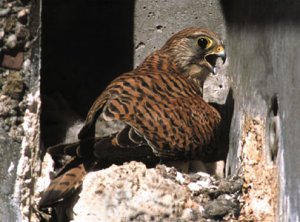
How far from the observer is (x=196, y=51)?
6.58m

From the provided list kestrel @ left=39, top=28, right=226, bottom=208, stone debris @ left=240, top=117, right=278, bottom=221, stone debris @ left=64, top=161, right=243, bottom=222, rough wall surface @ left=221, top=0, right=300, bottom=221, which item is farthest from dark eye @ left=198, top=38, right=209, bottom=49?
stone debris @ left=64, top=161, right=243, bottom=222

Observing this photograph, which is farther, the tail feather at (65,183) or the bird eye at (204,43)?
the bird eye at (204,43)

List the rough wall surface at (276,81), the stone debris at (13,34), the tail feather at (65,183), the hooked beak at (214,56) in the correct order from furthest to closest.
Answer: the hooked beak at (214,56)
the stone debris at (13,34)
the tail feather at (65,183)
the rough wall surface at (276,81)

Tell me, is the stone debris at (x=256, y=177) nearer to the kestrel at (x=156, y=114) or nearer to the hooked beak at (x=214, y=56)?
the kestrel at (x=156, y=114)

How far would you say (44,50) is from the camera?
22.5ft

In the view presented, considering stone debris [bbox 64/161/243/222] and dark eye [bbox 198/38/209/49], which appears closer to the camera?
stone debris [bbox 64/161/243/222]

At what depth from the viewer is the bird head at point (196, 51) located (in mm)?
6430

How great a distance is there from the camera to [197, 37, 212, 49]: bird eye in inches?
253

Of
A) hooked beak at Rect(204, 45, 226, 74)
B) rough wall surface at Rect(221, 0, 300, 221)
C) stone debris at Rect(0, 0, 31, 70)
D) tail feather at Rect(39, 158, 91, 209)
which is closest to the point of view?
rough wall surface at Rect(221, 0, 300, 221)

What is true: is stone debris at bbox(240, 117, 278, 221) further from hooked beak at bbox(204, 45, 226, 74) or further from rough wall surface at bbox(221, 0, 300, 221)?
hooked beak at bbox(204, 45, 226, 74)

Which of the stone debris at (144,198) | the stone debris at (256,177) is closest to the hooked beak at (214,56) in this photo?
the stone debris at (256,177)

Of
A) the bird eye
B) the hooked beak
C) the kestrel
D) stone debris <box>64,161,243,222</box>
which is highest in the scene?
the bird eye

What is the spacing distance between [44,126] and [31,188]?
29.7 inches

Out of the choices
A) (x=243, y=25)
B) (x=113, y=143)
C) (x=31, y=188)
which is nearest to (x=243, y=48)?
(x=243, y=25)
